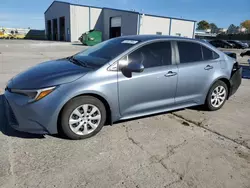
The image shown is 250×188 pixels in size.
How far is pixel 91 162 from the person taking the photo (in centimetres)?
274

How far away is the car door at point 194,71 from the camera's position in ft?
13.3

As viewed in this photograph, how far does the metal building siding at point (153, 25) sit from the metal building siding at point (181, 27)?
1362mm

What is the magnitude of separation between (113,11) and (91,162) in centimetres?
3979

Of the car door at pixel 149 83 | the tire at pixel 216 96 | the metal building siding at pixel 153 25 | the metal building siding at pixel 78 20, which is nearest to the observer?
the car door at pixel 149 83

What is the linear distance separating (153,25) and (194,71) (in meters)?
32.8

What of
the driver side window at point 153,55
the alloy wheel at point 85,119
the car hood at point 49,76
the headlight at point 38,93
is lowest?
the alloy wheel at point 85,119

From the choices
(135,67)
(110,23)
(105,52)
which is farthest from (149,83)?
(110,23)

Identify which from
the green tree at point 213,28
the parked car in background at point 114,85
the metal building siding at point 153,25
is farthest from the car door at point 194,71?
the green tree at point 213,28

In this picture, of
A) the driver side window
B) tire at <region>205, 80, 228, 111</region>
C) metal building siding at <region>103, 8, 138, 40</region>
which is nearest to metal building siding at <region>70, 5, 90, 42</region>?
metal building siding at <region>103, 8, 138, 40</region>

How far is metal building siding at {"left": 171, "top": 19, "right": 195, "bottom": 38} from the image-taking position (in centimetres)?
3734

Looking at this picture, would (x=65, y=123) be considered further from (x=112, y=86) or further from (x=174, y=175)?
(x=174, y=175)

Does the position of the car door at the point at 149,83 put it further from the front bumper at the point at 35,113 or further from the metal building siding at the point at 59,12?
the metal building siding at the point at 59,12

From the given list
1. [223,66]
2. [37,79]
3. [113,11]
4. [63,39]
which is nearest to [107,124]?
[37,79]

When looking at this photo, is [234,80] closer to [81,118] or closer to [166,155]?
[166,155]
